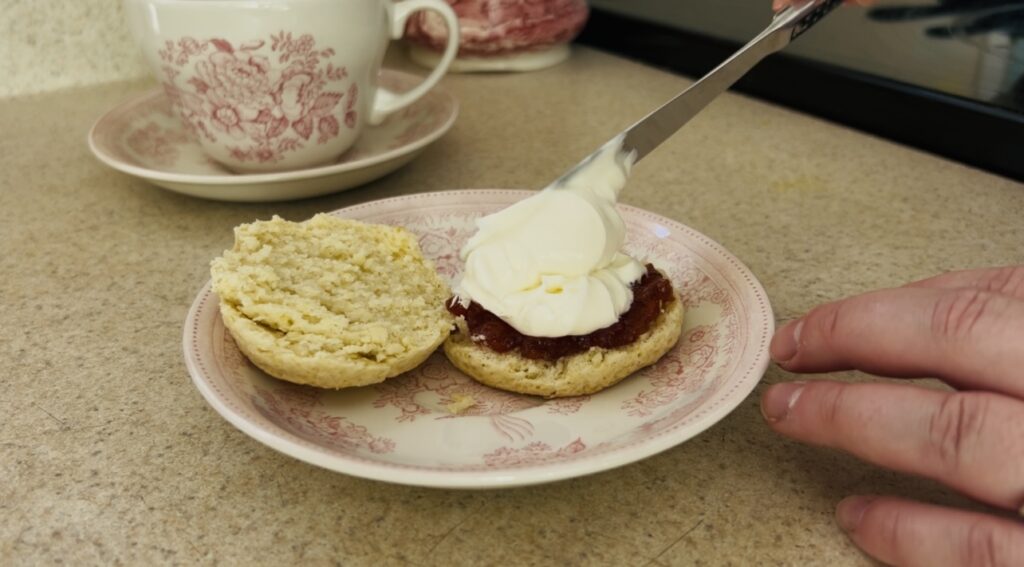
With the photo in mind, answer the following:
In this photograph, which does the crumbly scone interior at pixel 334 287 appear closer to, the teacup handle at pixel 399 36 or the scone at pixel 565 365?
the scone at pixel 565 365

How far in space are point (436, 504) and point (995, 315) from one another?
1.39ft

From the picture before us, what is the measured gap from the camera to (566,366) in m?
0.78

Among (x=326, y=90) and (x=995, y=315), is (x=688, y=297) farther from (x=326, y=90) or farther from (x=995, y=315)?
(x=326, y=90)

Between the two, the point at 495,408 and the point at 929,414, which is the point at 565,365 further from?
the point at 929,414

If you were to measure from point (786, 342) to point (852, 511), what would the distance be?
0.15 meters

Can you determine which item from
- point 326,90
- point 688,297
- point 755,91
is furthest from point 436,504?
point 755,91

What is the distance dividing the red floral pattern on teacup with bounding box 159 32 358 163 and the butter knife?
440 mm

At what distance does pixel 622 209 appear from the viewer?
3.25 feet

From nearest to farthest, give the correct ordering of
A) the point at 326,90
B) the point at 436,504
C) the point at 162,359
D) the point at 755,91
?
the point at 436,504
the point at 162,359
the point at 326,90
the point at 755,91

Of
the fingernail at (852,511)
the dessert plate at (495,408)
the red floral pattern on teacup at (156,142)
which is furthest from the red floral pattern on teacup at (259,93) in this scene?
the fingernail at (852,511)

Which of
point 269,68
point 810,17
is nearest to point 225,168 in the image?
point 269,68

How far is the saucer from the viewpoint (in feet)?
3.63

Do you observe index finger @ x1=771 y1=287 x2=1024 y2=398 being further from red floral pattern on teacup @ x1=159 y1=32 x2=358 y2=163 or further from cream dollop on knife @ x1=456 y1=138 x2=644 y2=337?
red floral pattern on teacup @ x1=159 y1=32 x2=358 y2=163

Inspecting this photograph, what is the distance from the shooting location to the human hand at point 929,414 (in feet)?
1.84
